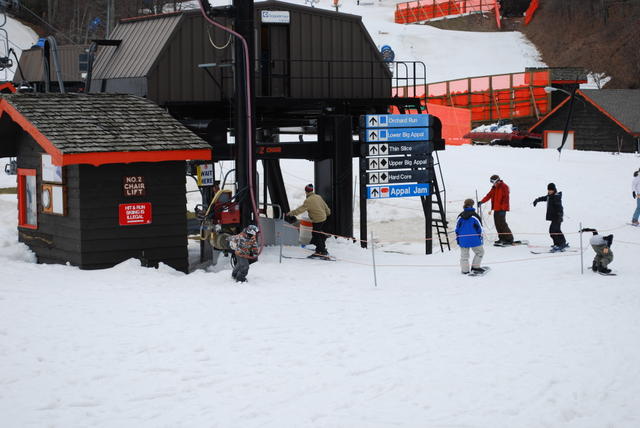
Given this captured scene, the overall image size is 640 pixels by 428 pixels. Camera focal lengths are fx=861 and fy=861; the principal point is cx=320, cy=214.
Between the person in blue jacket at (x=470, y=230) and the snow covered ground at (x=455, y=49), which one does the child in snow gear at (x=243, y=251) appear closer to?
the person in blue jacket at (x=470, y=230)

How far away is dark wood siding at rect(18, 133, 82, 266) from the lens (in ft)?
53.3

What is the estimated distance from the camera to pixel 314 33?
21203 millimetres

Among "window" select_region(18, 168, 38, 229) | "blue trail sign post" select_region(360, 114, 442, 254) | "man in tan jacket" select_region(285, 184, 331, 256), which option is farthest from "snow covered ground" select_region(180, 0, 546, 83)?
"window" select_region(18, 168, 38, 229)

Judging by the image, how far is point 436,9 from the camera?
82.5 metres

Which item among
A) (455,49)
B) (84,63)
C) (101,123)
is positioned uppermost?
(455,49)

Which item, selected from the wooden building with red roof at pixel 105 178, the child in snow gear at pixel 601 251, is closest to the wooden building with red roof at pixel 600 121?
the child in snow gear at pixel 601 251

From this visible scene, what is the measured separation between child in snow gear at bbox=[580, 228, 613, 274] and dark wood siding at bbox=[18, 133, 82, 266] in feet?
32.0

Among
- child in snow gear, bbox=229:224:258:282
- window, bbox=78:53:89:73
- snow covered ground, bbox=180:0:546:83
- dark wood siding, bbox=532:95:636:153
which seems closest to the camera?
child in snow gear, bbox=229:224:258:282

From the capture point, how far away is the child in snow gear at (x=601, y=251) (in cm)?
1636

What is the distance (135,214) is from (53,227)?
74.0 inches

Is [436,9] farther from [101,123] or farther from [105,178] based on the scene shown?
[105,178]

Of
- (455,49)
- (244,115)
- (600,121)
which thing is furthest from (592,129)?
(455,49)

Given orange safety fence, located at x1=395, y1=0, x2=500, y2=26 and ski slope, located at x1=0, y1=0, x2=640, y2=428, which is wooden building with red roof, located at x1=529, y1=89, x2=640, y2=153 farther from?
orange safety fence, located at x1=395, y1=0, x2=500, y2=26

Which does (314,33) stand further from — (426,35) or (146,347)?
(426,35)
